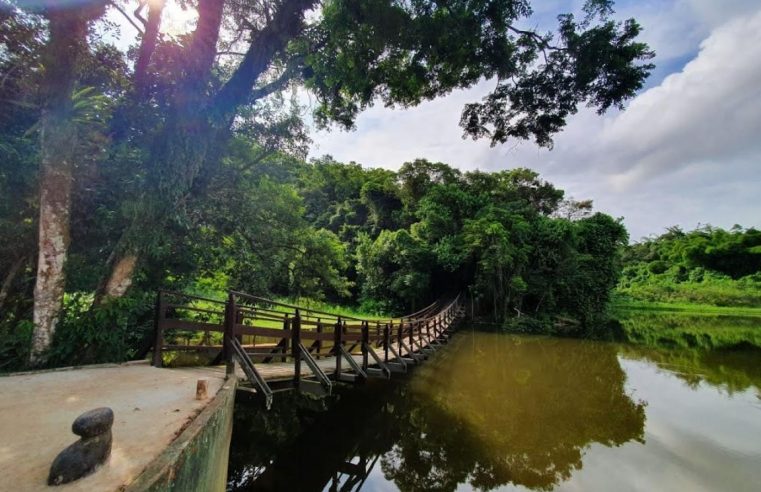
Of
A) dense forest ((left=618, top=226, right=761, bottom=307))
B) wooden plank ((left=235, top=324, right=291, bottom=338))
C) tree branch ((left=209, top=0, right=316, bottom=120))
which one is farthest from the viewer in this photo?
dense forest ((left=618, top=226, right=761, bottom=307))

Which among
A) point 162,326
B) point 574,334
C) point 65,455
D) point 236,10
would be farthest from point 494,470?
point 574,334

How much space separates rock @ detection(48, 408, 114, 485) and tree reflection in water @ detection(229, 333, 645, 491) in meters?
3.63


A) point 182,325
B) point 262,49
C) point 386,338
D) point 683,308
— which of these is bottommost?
point 683,308

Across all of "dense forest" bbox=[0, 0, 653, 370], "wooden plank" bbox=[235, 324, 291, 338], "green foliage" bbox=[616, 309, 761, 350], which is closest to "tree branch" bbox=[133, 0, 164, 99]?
"dense forest" bbox=[0, 0, 653, 370]

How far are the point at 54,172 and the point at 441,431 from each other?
24.2ft

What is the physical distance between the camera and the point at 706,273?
43219mm

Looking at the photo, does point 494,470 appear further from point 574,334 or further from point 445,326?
point 574,334

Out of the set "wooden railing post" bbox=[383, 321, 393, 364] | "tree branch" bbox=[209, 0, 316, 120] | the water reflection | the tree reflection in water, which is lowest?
the tree reflection in water

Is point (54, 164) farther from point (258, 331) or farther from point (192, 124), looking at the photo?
point (258, 331)

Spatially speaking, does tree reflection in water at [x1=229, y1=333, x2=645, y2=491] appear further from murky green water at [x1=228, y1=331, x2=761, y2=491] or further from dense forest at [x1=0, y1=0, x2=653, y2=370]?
dense forest at [x1=0, y1=0, x2=653, y2=370]

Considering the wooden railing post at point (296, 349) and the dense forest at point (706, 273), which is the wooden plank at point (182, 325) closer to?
the wooden railing post at point (296, 349)

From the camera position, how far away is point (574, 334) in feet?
65.1

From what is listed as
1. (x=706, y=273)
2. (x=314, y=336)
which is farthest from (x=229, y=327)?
(x=706, y=273)

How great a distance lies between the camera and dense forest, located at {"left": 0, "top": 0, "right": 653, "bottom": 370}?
5031mm
